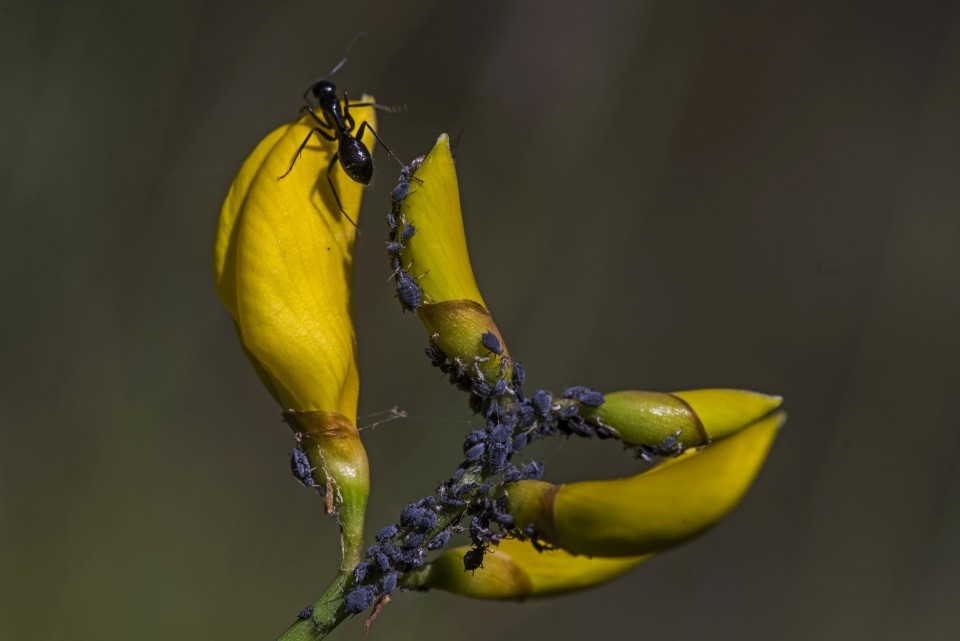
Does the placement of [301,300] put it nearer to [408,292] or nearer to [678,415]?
[408,292]

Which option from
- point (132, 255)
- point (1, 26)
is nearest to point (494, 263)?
point (132, 255)

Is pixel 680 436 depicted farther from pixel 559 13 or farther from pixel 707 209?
pixel 707 209

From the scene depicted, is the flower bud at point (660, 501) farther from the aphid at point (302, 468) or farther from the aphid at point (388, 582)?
the aphid at point (302, 468)

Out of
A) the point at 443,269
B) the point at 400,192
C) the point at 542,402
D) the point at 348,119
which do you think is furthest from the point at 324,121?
the point at 542,402

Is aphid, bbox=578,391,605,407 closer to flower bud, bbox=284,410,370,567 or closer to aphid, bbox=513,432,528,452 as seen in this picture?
aphid, bbox=513,432,528,452

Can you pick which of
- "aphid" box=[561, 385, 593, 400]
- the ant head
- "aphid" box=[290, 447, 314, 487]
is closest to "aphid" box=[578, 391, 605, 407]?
"aphid" box=[561, 385, 593, 400]
